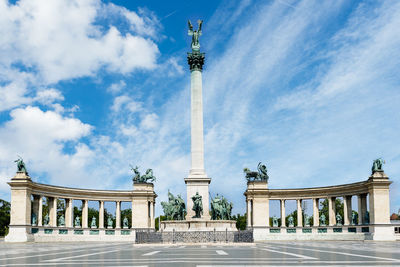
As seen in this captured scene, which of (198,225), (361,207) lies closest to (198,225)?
(198,225)

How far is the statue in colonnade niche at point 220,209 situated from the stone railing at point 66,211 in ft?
99.3

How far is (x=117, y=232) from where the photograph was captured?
271ft

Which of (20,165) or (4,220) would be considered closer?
(20,165)

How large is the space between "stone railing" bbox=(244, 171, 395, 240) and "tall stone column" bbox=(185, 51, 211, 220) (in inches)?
984

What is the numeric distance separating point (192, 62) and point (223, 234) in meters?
28.5

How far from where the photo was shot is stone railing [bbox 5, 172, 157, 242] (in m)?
69.7

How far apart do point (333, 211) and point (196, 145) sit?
3506cm

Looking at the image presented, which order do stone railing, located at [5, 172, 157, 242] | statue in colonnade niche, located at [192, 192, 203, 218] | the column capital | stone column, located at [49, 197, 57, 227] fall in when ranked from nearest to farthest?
statue in colonnade niche, located at [192, 192, 203, 218]
the column capital
stone railing, located at [5, 172, 157, 242]
stone column, located at [49, 197, 57, 227]

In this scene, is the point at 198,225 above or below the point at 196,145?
below

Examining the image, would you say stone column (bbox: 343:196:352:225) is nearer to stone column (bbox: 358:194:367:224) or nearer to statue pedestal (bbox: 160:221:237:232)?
stone column (bbox: 358:194:367:224)

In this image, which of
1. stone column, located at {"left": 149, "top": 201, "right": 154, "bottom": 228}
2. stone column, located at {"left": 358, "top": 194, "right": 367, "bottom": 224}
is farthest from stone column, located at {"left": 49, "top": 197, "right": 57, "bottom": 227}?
stone column, located at {"left": 358, "top": 194, "right": 367, "bottom": 224}

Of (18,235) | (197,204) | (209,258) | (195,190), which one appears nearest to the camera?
(209,258)

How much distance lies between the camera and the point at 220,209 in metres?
55.1

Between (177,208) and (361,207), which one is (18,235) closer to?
(177,208)
